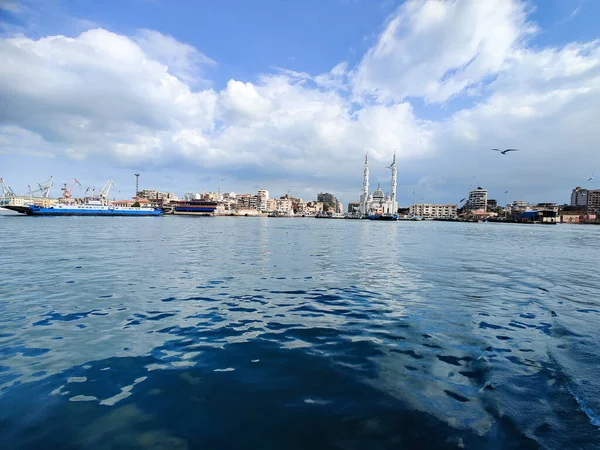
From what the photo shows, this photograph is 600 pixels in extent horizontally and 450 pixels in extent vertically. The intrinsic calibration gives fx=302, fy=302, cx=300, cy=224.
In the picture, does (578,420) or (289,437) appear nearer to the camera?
(289,437)

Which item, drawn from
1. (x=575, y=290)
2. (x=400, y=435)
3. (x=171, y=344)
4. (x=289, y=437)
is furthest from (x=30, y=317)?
(x=575, y=290)

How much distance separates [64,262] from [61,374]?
16.7 metres

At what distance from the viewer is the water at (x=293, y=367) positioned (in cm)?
447

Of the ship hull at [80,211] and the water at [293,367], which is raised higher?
the ship hull at [80,211]

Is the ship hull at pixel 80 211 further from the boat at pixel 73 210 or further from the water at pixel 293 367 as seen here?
the water at pixel 293 367

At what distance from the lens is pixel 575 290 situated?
1473 centimetres

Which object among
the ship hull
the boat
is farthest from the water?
the boat

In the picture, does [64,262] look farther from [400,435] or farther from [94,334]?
[400,435]

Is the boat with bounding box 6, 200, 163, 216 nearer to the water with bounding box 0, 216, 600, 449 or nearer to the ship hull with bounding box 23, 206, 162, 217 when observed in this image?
the ship hull with bounding box 23, 206, 162, 217

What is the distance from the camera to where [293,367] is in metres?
6.45

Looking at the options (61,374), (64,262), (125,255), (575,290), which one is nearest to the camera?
(61,374)

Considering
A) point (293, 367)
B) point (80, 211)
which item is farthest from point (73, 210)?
point (293, 367)

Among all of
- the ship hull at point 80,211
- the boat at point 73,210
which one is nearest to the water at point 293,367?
the ship hull at point 80,211

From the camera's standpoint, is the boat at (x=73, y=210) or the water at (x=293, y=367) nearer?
the water at (x=293, y=367)
